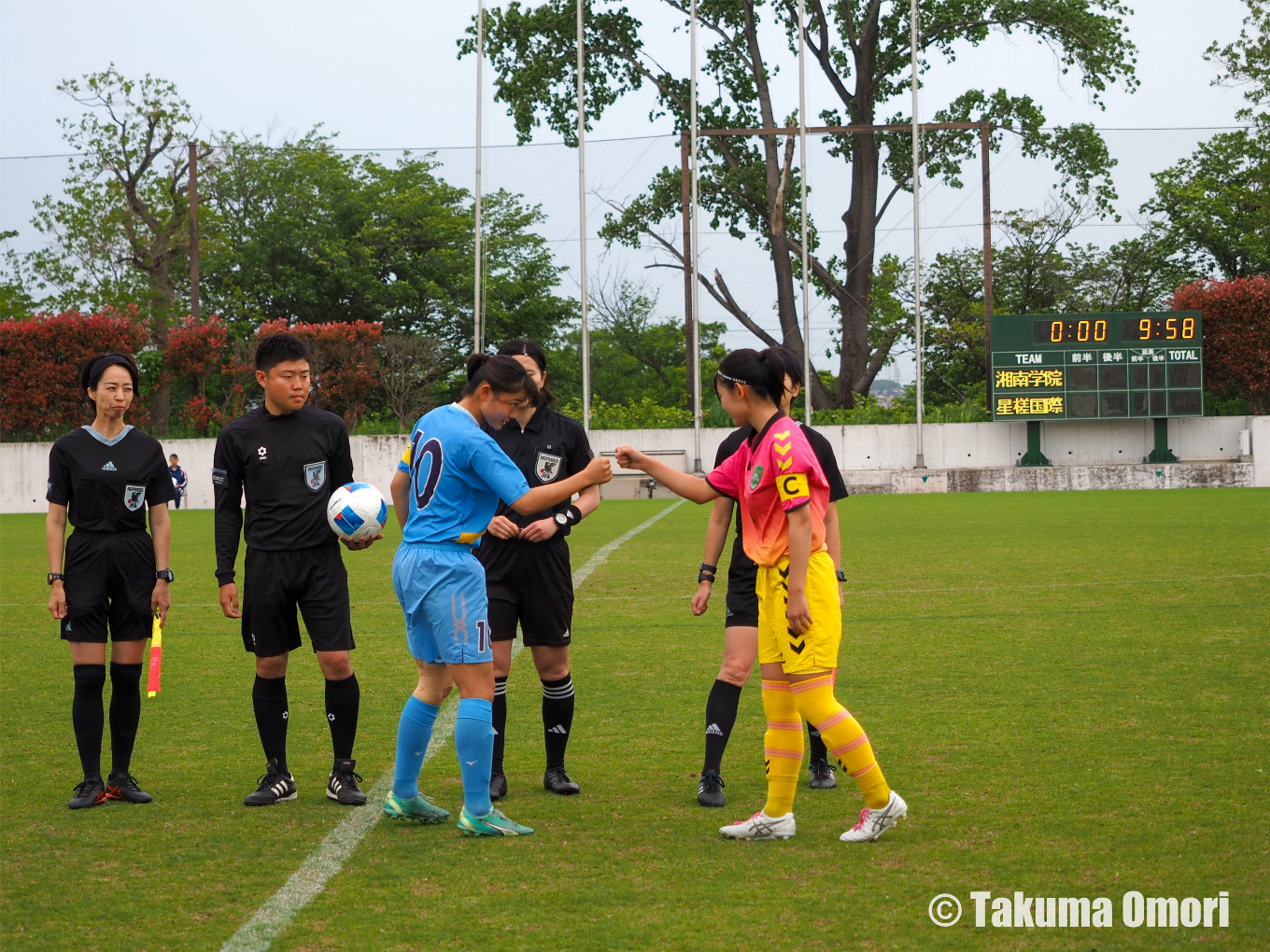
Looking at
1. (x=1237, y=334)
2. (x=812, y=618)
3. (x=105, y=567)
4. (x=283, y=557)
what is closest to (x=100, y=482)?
(x=105, y=567)

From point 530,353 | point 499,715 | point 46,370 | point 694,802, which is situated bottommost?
point 694,802

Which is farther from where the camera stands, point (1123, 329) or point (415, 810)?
point (1123, 329)

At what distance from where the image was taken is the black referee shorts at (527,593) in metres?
5.44

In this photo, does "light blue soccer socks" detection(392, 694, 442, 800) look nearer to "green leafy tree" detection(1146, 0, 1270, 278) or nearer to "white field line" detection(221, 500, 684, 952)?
"white field line" detection(221, 500, 684, 952)

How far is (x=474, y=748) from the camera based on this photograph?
4.69 meters

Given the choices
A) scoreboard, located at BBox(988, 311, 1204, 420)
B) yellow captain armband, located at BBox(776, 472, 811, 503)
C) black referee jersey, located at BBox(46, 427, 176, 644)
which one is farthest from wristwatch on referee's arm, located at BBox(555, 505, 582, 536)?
scoreboard, located at BBox(988, 311, 1204, 420)

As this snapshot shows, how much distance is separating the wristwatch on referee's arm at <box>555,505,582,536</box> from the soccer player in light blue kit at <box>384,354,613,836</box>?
49 cm

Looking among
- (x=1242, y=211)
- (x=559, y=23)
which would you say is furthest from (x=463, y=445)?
(x=1242, y=211)

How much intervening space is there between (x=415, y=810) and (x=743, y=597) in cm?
160

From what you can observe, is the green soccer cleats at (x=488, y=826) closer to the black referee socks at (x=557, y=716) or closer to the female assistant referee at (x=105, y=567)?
the black referee socks at (x=557, y=716)

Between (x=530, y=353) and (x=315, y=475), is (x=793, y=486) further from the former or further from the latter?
(x=315, y=475)

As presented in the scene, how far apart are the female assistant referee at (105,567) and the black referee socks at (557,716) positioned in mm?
1718

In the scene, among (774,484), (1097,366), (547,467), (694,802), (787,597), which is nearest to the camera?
(787,597)

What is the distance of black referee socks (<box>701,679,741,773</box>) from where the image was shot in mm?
5191
